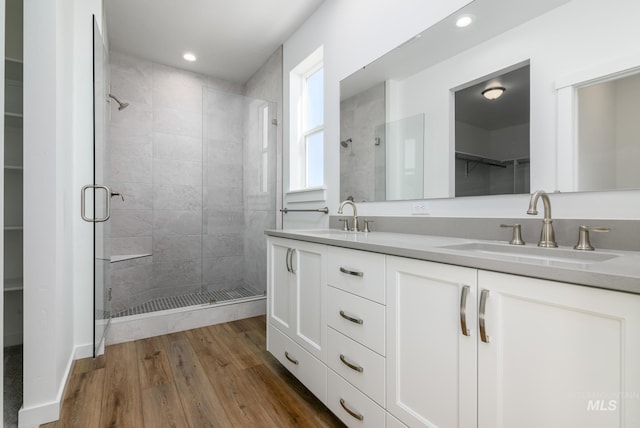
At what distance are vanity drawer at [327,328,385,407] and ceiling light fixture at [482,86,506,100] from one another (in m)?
1.21

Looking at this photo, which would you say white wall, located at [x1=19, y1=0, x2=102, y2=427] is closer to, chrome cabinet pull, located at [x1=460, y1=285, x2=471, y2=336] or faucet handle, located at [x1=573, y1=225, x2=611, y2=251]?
chrome cabinet pull, located at [x1=460, y1=285, x2=471, y2=336]

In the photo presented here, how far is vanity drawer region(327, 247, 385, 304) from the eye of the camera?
1130mm

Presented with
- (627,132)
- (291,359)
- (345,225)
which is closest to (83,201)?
(291,359)

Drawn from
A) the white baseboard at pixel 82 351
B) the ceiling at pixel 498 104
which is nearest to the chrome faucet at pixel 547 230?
the ceiling at pixel 498 104

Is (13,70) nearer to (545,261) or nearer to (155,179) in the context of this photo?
(155,179)

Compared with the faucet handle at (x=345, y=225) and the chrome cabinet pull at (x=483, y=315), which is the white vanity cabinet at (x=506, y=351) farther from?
the faucet handle at (x=345, y=225)

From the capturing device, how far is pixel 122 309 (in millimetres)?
2916

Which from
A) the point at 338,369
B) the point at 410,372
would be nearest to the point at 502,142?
the point at 410,372

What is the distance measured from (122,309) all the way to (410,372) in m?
2.92

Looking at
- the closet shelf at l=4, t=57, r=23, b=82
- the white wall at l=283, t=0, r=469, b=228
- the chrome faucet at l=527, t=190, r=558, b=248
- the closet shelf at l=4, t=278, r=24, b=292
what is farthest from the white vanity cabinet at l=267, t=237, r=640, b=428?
the closet shelf at l=4, t=57, r=23, b=82

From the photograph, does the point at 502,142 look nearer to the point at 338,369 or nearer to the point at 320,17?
the point at 338,369

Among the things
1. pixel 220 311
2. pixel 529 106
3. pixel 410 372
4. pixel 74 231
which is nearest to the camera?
pixel 410 372

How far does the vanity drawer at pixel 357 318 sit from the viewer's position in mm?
1118

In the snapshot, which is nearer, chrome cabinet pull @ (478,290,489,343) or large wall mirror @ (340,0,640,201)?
chrome cabinet pull @ (478,290,489,343)
